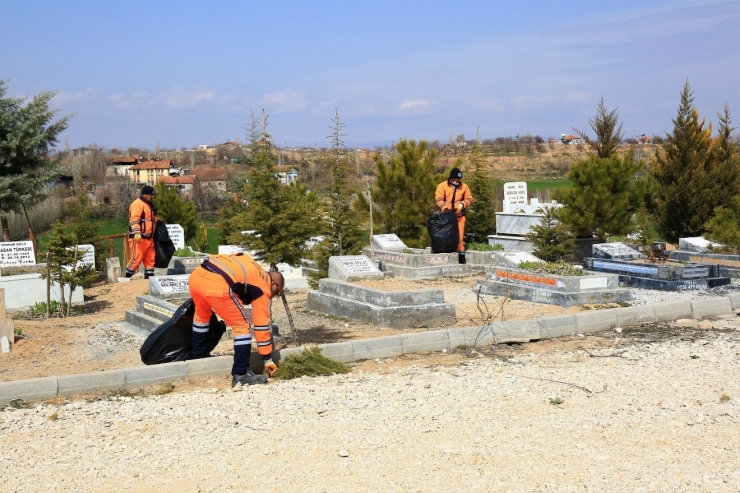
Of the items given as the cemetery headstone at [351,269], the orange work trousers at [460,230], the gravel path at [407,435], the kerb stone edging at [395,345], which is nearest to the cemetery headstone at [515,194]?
the orange work trousers at [460,230]

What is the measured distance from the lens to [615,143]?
2302cm

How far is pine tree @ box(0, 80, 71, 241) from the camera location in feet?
66.9

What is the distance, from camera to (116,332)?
468 inches

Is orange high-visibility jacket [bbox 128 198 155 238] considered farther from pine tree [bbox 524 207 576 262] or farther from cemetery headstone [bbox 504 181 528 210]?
cemetery headstone [bbox 504 181 528 210]

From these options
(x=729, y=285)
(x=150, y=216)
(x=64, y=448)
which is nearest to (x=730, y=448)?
(x=64, y=448)

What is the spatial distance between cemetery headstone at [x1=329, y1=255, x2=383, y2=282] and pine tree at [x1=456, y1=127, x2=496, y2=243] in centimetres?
799

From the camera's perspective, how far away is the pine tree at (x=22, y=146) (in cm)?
2039

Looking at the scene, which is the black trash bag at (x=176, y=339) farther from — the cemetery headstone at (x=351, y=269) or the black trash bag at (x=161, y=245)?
the black trash bag at (x=161, y=245)

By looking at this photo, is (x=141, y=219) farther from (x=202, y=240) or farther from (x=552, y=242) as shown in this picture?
(x=202, y=240)

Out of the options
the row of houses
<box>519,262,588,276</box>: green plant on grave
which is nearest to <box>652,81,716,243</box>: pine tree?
<box>519,262,588,276</box>: green plant on grave

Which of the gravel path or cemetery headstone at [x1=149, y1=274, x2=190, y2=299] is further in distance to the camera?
cemetery headstone at [x1=149, y1=274, x2=190, y2=299]

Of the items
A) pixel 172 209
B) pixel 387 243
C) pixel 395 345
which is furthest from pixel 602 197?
pixel 395 345

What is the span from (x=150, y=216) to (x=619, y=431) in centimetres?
1154

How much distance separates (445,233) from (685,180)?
23.6ft
